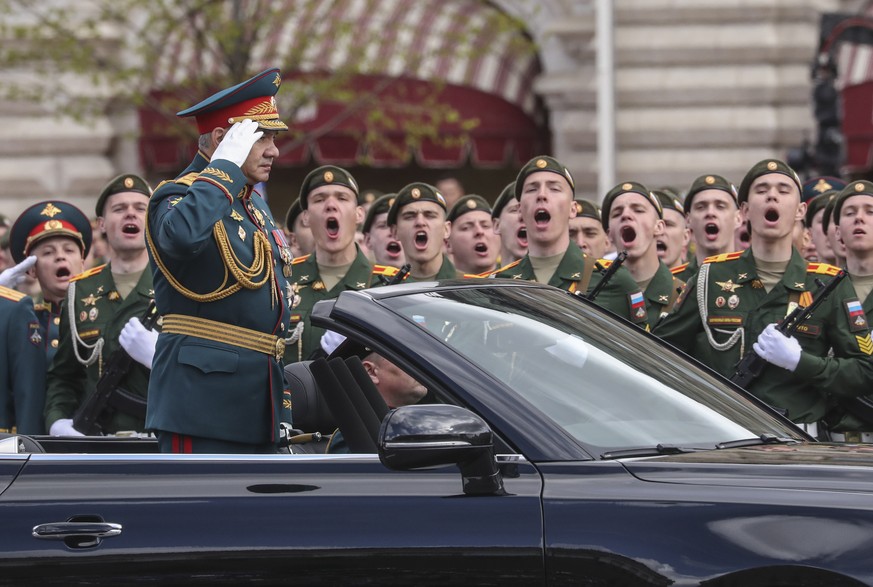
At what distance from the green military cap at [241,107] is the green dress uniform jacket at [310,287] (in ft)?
7.77

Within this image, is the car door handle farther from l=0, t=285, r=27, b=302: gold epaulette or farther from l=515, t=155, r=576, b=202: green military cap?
l=515, t=155, r=576, b=202: green military cap

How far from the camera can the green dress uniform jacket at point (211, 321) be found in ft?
17.9

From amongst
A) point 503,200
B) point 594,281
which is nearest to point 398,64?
point 503,200

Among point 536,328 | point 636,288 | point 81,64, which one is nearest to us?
point 536,328

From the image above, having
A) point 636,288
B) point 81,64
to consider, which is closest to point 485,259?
point 636,288

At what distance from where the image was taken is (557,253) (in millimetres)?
8164

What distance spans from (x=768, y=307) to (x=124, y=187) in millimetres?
2992

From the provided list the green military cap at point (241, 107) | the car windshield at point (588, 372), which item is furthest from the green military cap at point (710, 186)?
the car windshield at point (588, 372)

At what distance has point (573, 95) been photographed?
18.9m

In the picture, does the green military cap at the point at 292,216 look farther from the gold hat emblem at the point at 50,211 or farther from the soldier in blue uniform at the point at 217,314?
the soldier in blue uniform at the point at 217,314

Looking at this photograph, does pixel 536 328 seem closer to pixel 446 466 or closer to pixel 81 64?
pixel 446 466

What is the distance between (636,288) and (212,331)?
9.34 ft

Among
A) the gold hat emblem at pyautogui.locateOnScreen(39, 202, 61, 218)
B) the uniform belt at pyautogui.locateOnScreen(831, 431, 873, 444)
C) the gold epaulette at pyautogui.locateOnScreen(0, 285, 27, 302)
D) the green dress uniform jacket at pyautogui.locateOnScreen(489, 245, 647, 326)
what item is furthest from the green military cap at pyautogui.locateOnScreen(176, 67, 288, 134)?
the gold hat emblem at pyautogui.locateOnScreen(39, 202, 61, 218)

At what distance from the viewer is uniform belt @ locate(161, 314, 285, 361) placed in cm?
556
